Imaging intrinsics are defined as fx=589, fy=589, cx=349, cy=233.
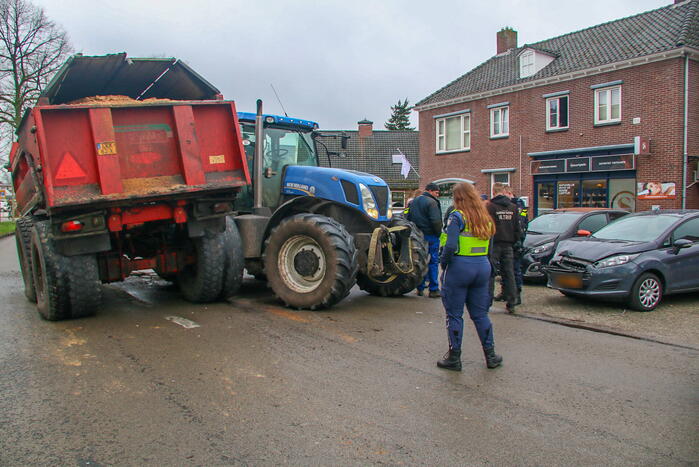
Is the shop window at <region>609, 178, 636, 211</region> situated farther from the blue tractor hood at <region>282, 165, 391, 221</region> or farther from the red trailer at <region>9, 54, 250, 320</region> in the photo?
the red trailer at <region>9, 54, 250, 320</region>

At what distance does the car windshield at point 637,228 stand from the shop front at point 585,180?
12.0 meters

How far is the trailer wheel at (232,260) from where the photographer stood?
8039mm

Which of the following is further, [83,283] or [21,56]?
[21,56]

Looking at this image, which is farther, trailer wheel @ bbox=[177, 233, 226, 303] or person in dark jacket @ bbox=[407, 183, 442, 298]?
person in dark jacket @ bbox=[407, 183, 442, 298]

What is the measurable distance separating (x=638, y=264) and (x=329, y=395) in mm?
5742

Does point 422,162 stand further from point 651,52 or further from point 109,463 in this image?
point 109,463

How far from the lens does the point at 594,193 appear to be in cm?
2295

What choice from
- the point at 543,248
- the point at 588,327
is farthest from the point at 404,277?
the point at 543,248

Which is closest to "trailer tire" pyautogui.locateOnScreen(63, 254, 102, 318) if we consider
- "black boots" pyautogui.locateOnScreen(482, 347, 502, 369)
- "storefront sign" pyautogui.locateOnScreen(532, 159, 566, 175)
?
"black boots" pyautogui.locateOnScreen(482, 347, 502, 369)

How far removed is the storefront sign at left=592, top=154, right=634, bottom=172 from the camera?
21.4 meters

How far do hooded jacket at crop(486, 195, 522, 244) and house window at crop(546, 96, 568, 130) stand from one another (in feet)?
57.6

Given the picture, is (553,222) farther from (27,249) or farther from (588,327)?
(27,249)

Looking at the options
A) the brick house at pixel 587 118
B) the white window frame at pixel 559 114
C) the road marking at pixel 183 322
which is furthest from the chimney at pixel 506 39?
the road marking at pixel 183 322

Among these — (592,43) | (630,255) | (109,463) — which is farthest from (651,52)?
(109,463)
